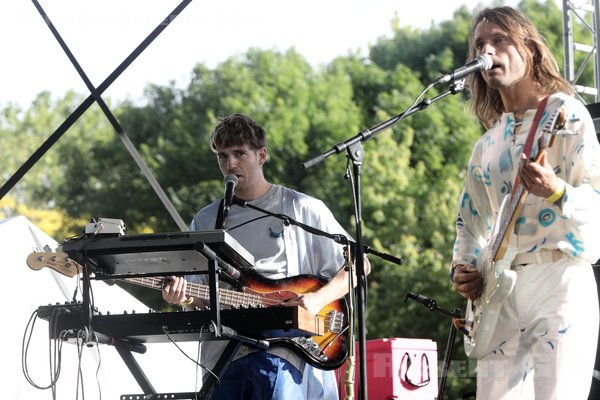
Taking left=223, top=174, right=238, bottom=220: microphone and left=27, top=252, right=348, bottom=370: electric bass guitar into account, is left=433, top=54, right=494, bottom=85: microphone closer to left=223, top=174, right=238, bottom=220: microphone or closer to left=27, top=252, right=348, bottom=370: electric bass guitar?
left=223, top=174, right=238, bottom=220: microphone

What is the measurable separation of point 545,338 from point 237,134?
190cm

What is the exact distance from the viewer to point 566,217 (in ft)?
8.84

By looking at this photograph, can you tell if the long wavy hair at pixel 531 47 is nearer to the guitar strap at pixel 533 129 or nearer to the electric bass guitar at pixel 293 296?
the guitar strap at pixel 533 129

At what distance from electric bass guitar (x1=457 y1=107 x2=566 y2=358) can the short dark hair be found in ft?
5.04

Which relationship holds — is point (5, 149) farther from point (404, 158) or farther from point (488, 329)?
point (488, 329)

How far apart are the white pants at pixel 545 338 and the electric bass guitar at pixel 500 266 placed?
28 millimetres

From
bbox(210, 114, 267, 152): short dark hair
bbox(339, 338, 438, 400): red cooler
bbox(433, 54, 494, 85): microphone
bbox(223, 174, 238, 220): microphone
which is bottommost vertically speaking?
bbox(339, 338, 438, 400): red cooler

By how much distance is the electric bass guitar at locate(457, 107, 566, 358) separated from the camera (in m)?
2.73

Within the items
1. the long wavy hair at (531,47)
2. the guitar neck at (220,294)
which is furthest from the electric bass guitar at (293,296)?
the long wavy hair at (531,47)

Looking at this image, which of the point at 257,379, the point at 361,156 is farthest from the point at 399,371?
the point at 361,156

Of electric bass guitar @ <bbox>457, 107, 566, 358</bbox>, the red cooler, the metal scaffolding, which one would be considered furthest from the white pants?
the metal scaffolding

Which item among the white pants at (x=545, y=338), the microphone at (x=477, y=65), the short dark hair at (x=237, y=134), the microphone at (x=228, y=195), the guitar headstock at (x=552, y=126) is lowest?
the white pants at (x=545, y=338)

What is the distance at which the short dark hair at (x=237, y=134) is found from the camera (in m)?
4.14

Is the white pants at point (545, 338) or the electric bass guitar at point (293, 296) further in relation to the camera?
the electric bass guitar at point (293, 296)
